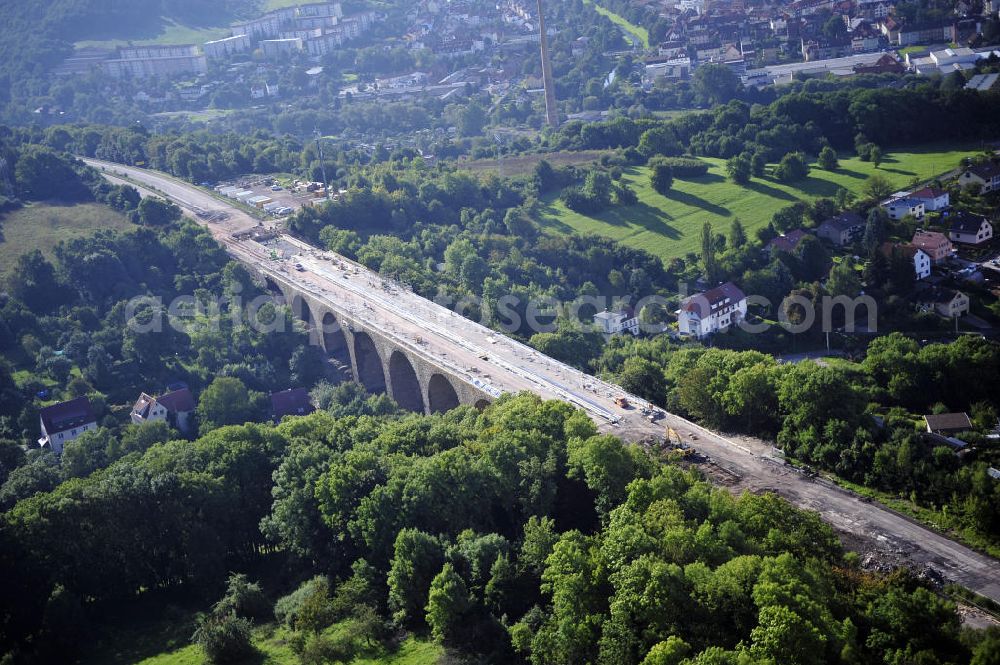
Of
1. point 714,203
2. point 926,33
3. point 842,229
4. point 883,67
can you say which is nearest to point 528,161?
point 714,203

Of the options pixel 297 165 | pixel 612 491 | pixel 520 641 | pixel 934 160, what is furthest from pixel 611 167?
pixel 520 641

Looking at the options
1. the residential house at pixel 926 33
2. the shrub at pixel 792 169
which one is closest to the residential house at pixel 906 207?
the shrub at pixel 792 169

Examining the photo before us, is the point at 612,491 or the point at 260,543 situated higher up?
the point at 612,491

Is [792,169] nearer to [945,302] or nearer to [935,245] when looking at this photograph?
[935,245]

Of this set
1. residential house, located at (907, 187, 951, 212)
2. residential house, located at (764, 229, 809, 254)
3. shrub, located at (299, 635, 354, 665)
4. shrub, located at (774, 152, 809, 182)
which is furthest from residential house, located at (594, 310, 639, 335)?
shrub, located at (299, 635, 354, 665)

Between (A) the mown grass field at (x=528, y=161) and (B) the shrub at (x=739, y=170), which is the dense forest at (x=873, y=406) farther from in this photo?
(A) the mown grass field at (x=528, y=161)

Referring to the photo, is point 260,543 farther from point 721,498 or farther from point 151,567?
point 721,498
